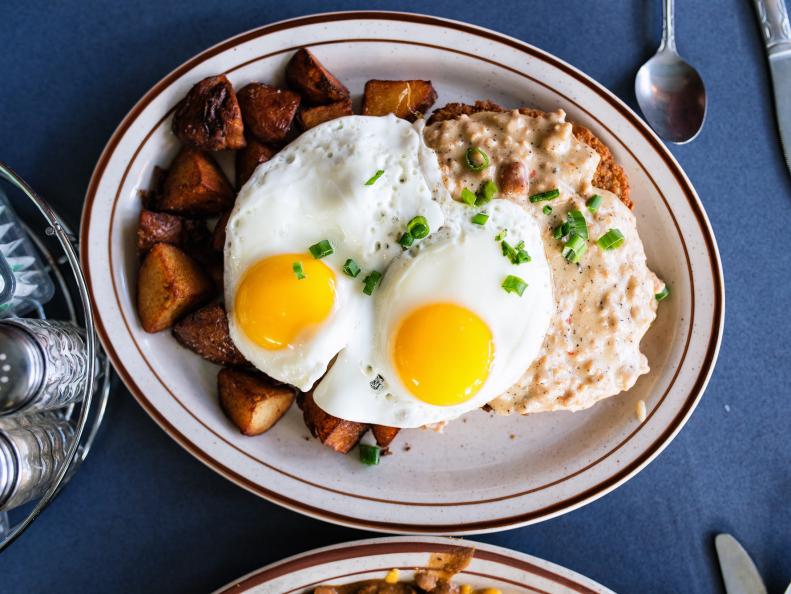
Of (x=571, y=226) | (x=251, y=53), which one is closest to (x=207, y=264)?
(x=251, y=53)

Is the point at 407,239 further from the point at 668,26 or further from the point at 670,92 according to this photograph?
the point at 668,26

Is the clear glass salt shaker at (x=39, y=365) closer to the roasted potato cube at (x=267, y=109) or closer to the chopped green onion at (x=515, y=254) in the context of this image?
the roasted potato cube at (x=267, y=109)

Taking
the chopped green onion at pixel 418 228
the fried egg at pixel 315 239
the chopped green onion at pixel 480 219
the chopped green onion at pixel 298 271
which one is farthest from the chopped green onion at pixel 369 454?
the chopped green onion at pixel 480 219

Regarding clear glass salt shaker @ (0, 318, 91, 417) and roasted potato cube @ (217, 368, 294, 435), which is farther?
roasted potato cube @ (217, 368, 294, 435)

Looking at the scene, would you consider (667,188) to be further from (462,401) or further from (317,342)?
(317,342)

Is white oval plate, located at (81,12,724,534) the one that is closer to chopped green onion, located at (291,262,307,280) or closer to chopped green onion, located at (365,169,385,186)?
chopped green onion, located at (365,169,385,186)

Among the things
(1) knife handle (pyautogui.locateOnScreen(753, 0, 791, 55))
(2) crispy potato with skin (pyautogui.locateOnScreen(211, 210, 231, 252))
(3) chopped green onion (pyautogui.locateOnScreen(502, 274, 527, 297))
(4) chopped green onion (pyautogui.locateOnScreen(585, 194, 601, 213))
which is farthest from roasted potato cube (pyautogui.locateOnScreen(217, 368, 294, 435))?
(1) knife handle (pyautogui.locateOnScreen(753, 0, 791, 55))
